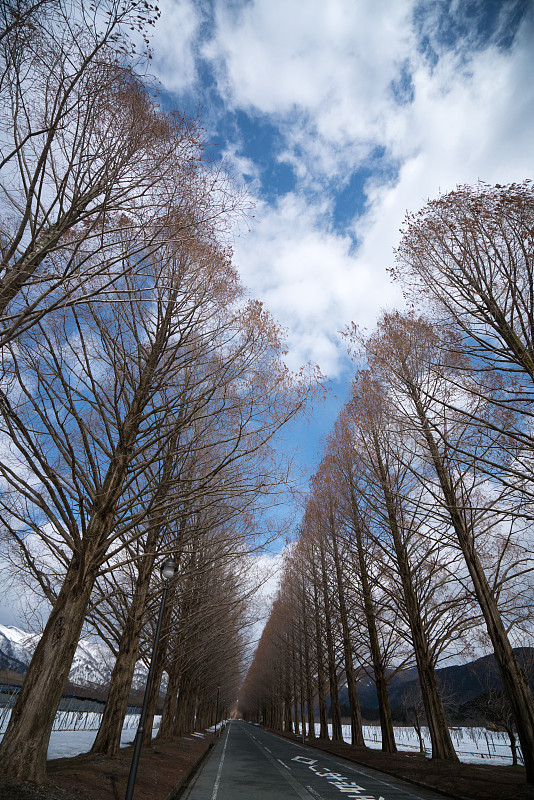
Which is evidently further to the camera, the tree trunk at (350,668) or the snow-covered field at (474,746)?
the snow-covered field at (474,746)

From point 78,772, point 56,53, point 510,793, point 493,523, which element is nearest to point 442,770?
point 510,793

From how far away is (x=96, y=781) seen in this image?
18.8 ft

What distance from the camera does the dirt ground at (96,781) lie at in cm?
404

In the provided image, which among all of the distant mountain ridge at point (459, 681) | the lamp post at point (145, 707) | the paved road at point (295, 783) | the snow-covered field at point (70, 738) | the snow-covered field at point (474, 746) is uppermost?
the distant mountain ridge at point (459, 681)

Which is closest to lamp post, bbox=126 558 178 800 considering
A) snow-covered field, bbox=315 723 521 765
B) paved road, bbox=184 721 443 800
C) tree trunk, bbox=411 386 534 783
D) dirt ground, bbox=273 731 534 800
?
paved road, bbox=184 721 443 800

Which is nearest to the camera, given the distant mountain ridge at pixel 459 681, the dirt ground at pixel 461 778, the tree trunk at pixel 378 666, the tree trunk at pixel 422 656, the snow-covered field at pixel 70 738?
the dirt ground at pixel 461 778

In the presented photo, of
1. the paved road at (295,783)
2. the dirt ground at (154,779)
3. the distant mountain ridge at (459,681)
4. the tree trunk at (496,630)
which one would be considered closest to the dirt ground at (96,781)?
the dirt ground at (154,779)

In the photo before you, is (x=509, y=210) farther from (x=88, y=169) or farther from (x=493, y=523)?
(x=493, y=523)

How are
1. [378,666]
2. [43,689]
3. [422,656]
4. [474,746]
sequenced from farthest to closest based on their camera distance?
1. [474,746]
2. [378,666]
3. [422,656]
4. [43,689]

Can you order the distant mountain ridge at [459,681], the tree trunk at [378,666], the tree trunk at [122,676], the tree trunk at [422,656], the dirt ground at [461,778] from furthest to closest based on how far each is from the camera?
the distant mountain ridge at [459,681] → the tree trunk at [378,666] → the tree trunk at [422,656] → the tree trunk at [122,676] → the dirt ground at [461,778]

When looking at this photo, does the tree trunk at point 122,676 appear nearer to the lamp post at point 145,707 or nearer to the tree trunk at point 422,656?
the lamp post at point 145,707

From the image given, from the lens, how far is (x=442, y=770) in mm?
9273

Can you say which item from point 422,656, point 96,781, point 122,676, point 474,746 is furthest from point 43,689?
point 474,746

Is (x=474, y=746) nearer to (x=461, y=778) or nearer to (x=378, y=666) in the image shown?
(x=378, y=666)
